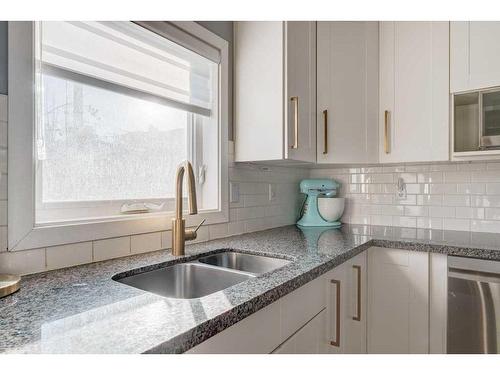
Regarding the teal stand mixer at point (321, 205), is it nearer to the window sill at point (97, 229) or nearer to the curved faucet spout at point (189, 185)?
the window sill at point (97, 229)

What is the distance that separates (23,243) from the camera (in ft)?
3.15

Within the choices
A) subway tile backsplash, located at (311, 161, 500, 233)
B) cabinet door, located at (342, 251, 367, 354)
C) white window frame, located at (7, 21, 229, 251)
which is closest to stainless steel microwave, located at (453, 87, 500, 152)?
subway tile backsplash, located at (311, 161, 500, 233)

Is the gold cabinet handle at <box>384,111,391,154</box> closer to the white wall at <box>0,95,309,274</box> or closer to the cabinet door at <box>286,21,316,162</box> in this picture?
the cabinet door at <box>286,21,316,162</box>

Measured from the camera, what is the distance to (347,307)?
4.83ft

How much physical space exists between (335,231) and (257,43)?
116 cm

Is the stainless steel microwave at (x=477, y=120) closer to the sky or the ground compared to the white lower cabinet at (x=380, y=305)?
closer to the sky

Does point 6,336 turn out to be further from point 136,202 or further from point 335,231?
point 335,231

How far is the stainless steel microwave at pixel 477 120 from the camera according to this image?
169cm

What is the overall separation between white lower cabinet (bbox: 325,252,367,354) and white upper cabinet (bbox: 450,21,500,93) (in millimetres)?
1092

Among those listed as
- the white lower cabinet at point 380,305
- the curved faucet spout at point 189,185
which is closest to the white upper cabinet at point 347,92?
the white lower cabinet at point 380,305

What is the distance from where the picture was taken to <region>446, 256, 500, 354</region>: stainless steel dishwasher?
1.38 meters

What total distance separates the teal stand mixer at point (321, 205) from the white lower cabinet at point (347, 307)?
0.57m

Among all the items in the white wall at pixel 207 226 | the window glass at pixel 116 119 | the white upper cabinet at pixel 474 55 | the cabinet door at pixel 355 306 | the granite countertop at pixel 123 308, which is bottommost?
the cabinet door at pixel 355 306
